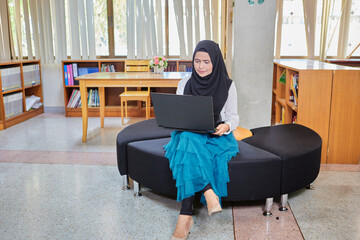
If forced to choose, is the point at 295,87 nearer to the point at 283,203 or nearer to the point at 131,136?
the point at 283,203

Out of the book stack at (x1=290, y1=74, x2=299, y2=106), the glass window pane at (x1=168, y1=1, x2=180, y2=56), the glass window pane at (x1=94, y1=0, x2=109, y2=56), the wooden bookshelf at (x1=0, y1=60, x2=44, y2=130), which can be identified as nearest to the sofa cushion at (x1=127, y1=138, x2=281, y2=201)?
the book stack at (x1=290, y1=74, x2=299, y2=106)

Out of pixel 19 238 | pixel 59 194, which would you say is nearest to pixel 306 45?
pixel 59 194

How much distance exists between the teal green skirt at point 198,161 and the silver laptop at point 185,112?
12cm

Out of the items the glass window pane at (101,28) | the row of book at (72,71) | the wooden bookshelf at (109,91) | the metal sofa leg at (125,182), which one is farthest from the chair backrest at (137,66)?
the metal sofa leg at (125,182)

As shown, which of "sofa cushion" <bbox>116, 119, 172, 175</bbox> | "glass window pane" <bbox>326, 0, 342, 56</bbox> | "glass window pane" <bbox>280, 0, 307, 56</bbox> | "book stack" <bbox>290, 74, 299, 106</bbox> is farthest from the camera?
"glass window pane" <bbox>280, 0, 307, 56</bbox>

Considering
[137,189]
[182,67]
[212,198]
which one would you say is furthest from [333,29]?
[212,198]

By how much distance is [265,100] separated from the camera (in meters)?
3.39

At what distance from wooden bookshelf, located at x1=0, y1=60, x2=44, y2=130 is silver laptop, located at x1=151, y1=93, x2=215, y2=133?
3321 millimetres

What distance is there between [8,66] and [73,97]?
101 centimetres

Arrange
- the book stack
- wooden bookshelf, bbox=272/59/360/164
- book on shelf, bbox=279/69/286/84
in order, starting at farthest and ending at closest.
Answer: book on shelf, bbox=279/69/286/84, the book stack, wooden bookshelf, bbox=272/59/360/164

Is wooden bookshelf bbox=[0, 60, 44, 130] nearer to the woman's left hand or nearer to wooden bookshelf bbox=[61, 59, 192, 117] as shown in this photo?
wooden bookshelf bbox=[61, 59, 192, 117]

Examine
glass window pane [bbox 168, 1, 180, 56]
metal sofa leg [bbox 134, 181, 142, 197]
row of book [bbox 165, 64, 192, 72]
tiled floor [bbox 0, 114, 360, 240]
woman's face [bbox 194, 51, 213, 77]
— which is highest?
glass window pane [bbox 168, 1, 180, 56]

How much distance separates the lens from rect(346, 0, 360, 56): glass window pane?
16.9 ft

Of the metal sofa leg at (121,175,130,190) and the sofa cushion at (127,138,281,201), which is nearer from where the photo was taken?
the sofa cushion at (127,138,281,201)
